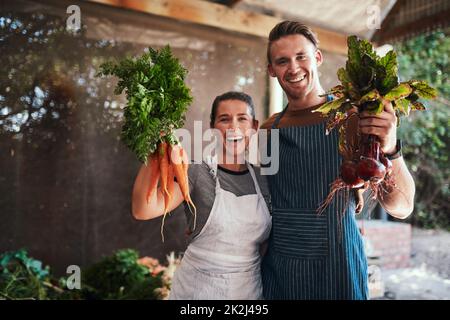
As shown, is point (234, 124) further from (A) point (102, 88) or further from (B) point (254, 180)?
(A) point (102, 88)

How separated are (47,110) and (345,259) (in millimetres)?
3166

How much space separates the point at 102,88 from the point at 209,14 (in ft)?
4.72

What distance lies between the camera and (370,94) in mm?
1491

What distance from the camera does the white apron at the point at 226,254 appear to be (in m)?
1.91

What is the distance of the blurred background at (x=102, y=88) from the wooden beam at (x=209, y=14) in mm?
12

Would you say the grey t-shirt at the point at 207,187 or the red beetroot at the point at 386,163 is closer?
the red beetroot at the point at 386,163

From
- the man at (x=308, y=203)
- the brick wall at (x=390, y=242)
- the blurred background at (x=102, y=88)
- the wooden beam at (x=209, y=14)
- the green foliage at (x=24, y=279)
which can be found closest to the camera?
the man at (x=308, y=203)

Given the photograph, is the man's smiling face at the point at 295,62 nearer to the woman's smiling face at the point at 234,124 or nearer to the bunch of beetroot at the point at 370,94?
the woman's smiling face at the point at 234,124

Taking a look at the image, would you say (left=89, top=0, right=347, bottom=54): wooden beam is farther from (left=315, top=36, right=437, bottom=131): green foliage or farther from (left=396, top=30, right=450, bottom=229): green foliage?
(left=396, top=30, right=450, bottom=229): green foliage

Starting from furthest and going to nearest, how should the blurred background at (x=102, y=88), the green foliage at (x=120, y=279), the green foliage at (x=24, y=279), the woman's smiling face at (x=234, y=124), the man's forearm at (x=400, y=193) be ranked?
the blurred background at (x=102, y=88)
the green foliage at (x=120, y=279)
the green foliage at (x=24, y=279)
the woman's smiling face at (x=234, y=124)
the man's forearm at (x=400, y=193)

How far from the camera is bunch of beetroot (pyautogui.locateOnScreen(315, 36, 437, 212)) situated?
1509mm

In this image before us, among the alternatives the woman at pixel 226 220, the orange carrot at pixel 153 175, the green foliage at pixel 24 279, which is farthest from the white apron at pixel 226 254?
the green foliage at pixel 24 279

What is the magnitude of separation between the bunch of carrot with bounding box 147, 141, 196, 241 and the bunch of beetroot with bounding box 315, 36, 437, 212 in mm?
716
